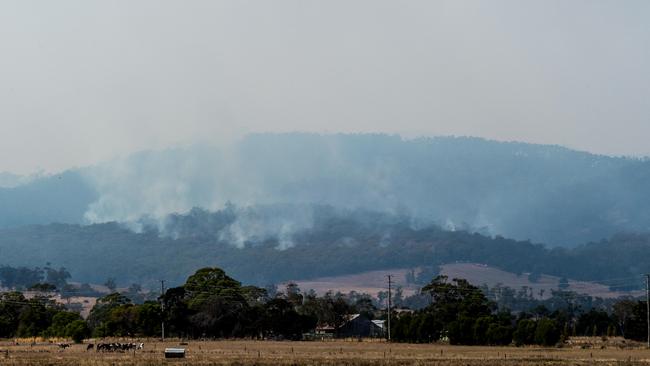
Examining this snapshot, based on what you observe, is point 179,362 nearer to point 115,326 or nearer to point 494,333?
point 494,333

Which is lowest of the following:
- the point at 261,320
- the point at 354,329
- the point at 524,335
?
the point at 524,335

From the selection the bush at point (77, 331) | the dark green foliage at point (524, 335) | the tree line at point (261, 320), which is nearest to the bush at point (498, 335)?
the tree line at point (261, 320)

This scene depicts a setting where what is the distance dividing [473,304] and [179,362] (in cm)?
8887

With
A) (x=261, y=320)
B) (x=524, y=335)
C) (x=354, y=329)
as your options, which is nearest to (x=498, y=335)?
(x=524, y=335)

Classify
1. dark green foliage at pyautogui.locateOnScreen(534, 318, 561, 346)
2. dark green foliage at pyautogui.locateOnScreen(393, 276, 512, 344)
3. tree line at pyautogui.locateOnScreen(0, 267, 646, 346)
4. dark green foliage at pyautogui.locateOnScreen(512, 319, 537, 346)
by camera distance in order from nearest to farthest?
1. dark green foliage at pyautogui.locateOnScreen(534, 318, 561, 346)
2. dark green foliage at pyautogui.locateOnScreen(512, 319, 537, 346)
3. dark green foliage at pyautogui.locateOnScreen(393, 276, 512, 344)
4. tree line at pyautogui.locateOnScreen(0, 267, 646, 346)

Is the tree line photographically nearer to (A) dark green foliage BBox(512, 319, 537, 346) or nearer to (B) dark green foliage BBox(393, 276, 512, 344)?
(B) dark green foliage BBox(393, 276, 512, 344)

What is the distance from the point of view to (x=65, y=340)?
13412cm

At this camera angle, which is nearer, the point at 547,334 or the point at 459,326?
the point at 547,334

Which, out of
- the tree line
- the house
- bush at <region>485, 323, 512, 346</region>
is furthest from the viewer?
the house

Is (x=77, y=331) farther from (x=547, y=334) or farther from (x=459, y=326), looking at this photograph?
(x=547, y=334)

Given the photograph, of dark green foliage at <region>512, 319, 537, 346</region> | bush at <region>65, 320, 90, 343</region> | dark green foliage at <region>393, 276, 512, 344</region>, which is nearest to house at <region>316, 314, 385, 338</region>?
dark green foliage at <region>393, 276, 512, 344</region>

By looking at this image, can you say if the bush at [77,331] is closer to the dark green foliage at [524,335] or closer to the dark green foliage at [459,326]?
the dark green foliage at [459,326]

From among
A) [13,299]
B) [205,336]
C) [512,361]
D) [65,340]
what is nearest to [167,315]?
[205,336]

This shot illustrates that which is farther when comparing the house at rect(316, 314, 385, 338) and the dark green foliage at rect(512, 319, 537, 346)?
the house at rect(316, 314, 385, 338)
